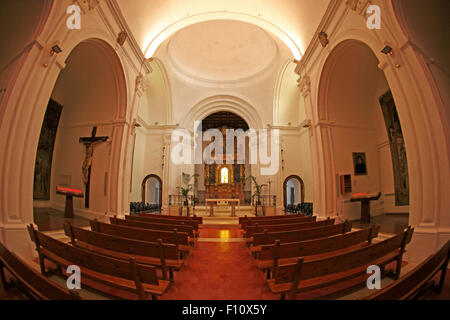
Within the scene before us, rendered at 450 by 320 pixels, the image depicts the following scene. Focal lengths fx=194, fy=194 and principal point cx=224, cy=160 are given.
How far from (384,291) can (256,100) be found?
14.6 m

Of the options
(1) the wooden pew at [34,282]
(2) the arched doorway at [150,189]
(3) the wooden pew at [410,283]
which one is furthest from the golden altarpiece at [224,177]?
(1) the wooden pew at [34,282]

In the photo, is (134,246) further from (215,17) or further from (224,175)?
(224,175)

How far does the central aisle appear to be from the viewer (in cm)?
242

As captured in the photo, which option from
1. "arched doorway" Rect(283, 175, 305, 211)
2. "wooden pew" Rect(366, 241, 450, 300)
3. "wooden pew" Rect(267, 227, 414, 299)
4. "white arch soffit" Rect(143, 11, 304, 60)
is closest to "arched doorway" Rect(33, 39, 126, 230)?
"white arch soffit" Rect(143, 11, 304, 60)

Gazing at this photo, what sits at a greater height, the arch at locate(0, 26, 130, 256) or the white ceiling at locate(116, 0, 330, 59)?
the white ceiling at locate(116, 0, 330, 59)

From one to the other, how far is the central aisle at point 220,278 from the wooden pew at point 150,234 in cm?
42

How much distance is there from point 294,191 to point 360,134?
9.30m

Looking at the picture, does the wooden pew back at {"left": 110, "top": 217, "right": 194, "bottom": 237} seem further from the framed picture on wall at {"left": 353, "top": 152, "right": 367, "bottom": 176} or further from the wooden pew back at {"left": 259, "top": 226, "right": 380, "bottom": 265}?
the framed picture on wall at {"left": 353, "top": 152, "right": 367, "bottom": 176}

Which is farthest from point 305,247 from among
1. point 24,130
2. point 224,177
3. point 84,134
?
point 224,177

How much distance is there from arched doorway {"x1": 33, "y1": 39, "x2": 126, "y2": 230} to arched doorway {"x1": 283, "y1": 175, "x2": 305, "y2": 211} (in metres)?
10.2

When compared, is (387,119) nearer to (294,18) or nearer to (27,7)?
(294,18)

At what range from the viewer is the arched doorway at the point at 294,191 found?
13.1 metres

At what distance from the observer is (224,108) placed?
618 inches

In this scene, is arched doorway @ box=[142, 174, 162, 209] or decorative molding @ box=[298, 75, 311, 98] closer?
decorative molding @ box=[298, 75, 311, 98]
